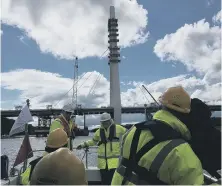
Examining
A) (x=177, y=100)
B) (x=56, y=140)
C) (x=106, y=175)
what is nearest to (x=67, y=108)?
(x=106, y=175)

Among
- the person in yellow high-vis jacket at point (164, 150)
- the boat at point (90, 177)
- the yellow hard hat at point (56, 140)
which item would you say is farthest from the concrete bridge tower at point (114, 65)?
the person in yellow high-vis jacket at point (164, 150)

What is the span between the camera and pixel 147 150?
10.5ft

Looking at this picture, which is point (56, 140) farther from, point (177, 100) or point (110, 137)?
point (110, 137)

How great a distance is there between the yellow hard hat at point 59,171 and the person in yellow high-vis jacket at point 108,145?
21.7 ft

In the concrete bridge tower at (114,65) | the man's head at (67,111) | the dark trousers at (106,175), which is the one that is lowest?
the dark trousers at (106,175)

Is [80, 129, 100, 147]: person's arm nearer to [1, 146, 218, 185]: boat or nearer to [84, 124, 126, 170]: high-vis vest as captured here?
[84, 124, 126, 170]: high-vis vest

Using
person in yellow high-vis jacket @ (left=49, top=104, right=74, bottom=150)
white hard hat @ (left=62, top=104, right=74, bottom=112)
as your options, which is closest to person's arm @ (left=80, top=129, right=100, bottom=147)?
person in yellow high-vis jacket @ (left=49, top=104, right=74, bottom=150)

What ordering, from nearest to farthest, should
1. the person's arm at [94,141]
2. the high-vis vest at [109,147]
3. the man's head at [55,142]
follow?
the man's head at [55,142] → the high-vis vest at [109,147] → the person's arm at [94,141]

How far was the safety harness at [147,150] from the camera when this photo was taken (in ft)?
10.1

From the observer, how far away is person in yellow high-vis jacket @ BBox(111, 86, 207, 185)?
9.77 feet

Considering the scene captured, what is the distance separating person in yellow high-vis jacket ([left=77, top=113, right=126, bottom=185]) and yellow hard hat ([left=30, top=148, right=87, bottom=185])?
21.7ft

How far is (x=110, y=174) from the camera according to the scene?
8.97m

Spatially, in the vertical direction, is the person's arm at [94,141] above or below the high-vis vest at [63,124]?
below

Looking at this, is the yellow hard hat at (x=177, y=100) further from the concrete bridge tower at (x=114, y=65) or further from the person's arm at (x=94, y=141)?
the concrete bridge tower at (x=114, y=65)
